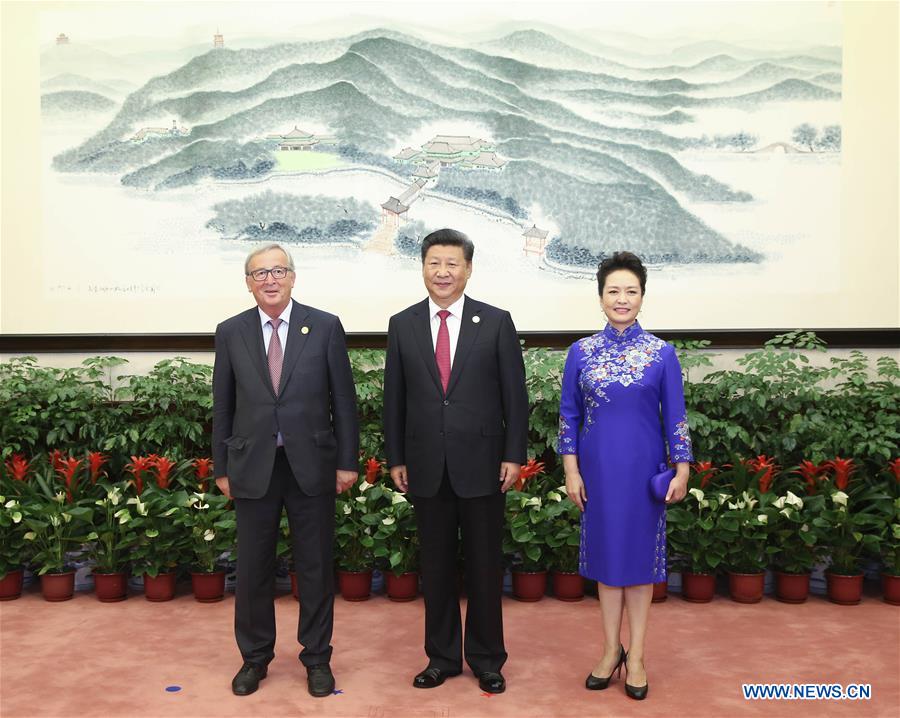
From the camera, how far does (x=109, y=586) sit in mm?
3816

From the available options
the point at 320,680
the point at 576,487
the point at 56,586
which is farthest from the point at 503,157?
the point at 56,586

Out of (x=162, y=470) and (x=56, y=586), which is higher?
(x=162, y=470)

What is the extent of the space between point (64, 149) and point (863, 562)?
5.06m

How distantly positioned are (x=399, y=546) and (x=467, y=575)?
1024 mm

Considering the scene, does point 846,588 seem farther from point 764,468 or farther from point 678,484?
point 678,484

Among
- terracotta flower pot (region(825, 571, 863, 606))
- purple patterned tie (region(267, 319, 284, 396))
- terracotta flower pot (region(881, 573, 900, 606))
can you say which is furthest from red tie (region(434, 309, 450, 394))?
terracotta flower pot (region(881, 573, 900, 606))

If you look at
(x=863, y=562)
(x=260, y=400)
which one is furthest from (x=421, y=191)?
(x=863, y=562)

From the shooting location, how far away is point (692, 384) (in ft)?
14.6

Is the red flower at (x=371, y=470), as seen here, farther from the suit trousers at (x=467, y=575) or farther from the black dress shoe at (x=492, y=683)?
the black dress shoe at (x=492, y=683)

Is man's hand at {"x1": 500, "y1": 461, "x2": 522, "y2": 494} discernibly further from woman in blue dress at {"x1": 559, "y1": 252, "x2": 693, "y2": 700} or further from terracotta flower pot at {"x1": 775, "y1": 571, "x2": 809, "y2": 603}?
terracotta flower pot at {"x1": 775, "y1": 571, "x2": 809, "y2": 603}

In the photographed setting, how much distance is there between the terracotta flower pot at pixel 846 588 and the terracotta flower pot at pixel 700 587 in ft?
1.85

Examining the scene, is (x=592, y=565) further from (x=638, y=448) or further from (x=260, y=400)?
(x=260, y=400)

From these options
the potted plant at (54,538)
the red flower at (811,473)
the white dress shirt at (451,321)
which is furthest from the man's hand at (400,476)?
the red flower at (811,473)

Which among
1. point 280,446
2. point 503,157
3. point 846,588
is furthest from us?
point 503,157
